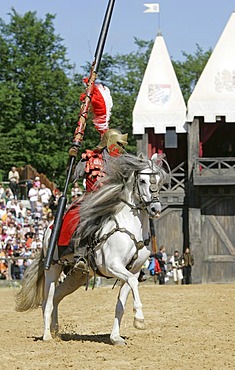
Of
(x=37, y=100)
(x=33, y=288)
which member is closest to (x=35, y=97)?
(x=37, y=100)

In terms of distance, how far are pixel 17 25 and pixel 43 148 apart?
802 centimetres

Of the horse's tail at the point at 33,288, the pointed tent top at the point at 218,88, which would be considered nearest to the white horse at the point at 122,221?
the horse's tail at the point at 33,288

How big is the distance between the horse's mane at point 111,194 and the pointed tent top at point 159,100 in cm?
1944

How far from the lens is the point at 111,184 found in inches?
400

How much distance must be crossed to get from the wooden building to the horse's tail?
708 inches

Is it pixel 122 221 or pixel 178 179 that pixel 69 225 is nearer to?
pixel 122 221

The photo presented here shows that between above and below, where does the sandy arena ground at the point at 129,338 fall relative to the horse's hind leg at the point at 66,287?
below

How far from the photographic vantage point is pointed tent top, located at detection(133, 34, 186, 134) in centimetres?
2969

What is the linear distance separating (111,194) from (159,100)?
20471 millimetres

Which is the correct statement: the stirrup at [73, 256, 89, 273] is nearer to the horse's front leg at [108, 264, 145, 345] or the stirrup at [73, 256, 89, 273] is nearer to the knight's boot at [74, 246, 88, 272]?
the knight's boot at [74, 246, 88, 272]

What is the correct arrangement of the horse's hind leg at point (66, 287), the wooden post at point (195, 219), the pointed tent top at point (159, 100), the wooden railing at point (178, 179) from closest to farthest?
the horse's hind leg at point (66, 287) → the wooden post at point (195, 219) → the pointed tent top at point (159, 100) → the wooden railing at point (178, 179)

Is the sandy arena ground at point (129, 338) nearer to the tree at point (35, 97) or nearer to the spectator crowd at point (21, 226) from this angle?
the spectator crowd at point (21, 226)

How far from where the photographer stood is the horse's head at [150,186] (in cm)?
962

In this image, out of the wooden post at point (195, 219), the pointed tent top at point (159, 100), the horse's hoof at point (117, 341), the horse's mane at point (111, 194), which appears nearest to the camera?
the horse's hoof at point (117, 341)
